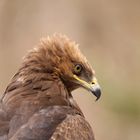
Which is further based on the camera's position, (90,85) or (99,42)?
(99,42)

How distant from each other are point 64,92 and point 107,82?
23.1 ft

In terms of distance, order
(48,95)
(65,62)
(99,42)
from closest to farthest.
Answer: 1. (48,95)
2. (65,62)
3. (99,42)

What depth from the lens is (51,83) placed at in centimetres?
953

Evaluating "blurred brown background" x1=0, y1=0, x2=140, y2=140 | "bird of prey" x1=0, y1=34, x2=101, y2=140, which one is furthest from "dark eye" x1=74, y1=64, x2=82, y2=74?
"blurred brown background" x1=0, y1=0, x2=140, y2=140

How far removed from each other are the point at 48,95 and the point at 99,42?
9050 millimetres

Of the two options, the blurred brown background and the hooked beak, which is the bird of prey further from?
the blurred brown background

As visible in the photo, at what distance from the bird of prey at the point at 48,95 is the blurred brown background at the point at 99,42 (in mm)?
5927

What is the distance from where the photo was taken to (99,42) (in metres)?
18.4

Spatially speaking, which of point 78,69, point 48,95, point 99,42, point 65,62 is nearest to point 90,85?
point 78,69

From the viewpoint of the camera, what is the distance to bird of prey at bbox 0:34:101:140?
8906mm

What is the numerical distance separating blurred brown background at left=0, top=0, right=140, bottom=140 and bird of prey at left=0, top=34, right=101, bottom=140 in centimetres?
593

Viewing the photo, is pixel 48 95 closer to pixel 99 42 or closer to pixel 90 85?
pixel 90 85

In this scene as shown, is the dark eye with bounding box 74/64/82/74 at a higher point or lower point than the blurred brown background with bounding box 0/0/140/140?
higher

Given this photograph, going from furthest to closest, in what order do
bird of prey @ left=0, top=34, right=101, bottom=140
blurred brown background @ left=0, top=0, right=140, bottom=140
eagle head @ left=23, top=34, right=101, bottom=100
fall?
1. blurred brown background @ left=0, top=0, right=140, bottom=140
2. eagle head @ left=23, top=34, right=101, bottom=100
3. bird of prey @ left=0, top=34, right=101, bottom=140
